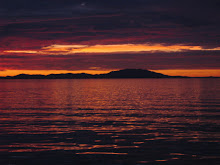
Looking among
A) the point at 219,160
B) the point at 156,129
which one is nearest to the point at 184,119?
the point at 156,129

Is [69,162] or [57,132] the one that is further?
[57,132]

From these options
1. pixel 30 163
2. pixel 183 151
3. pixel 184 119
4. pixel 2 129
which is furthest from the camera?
pixel 184 119

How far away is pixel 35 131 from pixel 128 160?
1321 cm

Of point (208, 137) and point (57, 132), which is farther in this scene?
point (57, 132)

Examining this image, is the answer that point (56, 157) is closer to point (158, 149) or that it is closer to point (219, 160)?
point (158, 149)

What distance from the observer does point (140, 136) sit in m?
27.6

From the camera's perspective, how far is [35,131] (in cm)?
3033

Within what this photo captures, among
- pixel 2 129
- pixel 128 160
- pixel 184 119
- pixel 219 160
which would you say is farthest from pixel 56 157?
pixel 184 119

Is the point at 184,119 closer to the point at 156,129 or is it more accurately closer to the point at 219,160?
the point at 156,129

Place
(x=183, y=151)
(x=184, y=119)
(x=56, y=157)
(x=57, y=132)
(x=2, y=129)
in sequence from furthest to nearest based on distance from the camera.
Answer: (x=184, y=119)
(x=2, y=129)
(x=57, y=132)
(x=183, y=151)
(x=56, y=157)

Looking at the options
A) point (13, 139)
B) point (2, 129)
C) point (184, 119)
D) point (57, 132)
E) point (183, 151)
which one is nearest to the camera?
point (183, 151)

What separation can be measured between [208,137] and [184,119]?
11.3 meters

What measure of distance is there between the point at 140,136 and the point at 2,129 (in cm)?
1361

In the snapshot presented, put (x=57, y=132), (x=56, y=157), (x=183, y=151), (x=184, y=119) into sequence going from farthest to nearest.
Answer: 1. (x=184, y=119)
2. (x=57, y=132)
3. (x=183, y=151)
4. (x=56, y=157)
